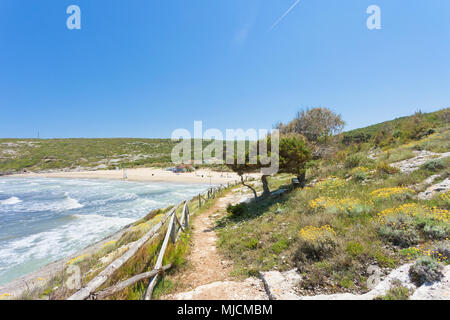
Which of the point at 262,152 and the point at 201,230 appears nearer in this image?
the point at 201,230

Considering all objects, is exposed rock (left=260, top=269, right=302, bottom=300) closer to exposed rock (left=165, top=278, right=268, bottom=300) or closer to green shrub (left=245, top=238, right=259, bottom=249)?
exposed rock (left=165, top=278, right=268, bottom=300)

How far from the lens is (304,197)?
32.3 ft

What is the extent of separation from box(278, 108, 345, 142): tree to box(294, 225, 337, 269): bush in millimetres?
15280

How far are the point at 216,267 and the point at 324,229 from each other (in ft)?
10.8

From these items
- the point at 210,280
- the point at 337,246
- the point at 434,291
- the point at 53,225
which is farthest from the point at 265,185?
the point at 53,225

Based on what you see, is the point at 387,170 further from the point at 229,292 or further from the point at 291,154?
the point at 229,292

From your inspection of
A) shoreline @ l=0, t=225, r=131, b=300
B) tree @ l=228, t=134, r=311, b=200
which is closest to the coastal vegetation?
shoreline @ l=0, t=225, r=131, b=300

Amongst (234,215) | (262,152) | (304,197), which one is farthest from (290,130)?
Result: (234,215)

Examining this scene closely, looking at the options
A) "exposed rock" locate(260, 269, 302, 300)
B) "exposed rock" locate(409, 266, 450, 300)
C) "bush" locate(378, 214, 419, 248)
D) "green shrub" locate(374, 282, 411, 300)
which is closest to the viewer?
"exposed rock" locate(409, 266, 450, 300)

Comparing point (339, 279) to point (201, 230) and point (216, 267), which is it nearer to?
point (216, 267)

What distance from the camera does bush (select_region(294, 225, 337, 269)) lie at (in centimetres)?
435

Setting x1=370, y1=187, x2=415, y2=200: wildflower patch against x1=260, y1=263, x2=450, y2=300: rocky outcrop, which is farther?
x1=370, y1=187, x2=415, y2=200: wildflower patch

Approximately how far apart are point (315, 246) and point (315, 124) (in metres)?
16.6

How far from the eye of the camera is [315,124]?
1830 cm
